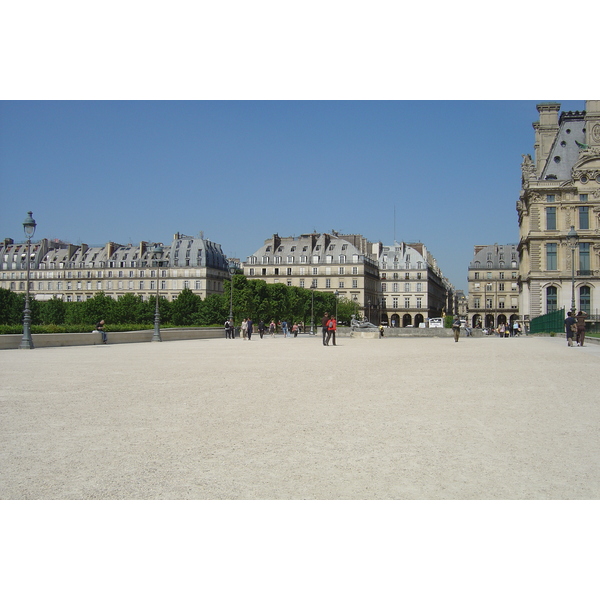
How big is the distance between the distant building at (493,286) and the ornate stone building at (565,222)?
162 ft

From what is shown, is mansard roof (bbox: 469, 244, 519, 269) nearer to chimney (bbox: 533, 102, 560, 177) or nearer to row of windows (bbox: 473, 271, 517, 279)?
row of windows (bbox: 473, 271, 517, 279)

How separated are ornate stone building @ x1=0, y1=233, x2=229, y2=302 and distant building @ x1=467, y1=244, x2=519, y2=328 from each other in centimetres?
4287

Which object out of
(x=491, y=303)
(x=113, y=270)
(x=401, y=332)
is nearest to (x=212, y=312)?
(x=113, y=270)

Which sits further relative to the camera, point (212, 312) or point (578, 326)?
point (212, 312)

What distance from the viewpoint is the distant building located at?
115m

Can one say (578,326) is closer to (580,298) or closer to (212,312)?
(580,298)

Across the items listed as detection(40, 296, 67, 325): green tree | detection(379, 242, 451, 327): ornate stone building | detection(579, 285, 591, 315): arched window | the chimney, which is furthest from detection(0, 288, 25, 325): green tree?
detection(379, 242, 451, 327): ornate stone building

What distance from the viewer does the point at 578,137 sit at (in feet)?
218

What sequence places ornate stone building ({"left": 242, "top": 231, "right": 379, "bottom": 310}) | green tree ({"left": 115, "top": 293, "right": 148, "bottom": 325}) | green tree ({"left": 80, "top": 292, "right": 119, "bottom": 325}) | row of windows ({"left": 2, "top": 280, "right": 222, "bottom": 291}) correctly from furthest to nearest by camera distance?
row of windows ({"left": 2, "top": 280, "right": 222, "bottom": 291}), ornate stone building ({"left": 242, "top": 231, "right": 379, "bottom": 310}), green tree ({"left": 115, "top": 293, "right": 148, "bottom": 325}), green tree ({"left": 80, "top": 292, "right": 119, "bottom": 325})

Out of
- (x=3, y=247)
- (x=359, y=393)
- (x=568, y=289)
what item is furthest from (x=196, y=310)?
(x=359, y=393)

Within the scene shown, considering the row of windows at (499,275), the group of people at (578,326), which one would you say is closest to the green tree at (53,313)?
the group of people at (578,326)

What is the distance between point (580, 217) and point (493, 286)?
53.4 m

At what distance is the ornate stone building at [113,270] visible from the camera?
361 ft

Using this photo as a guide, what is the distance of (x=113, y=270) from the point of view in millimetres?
113062
